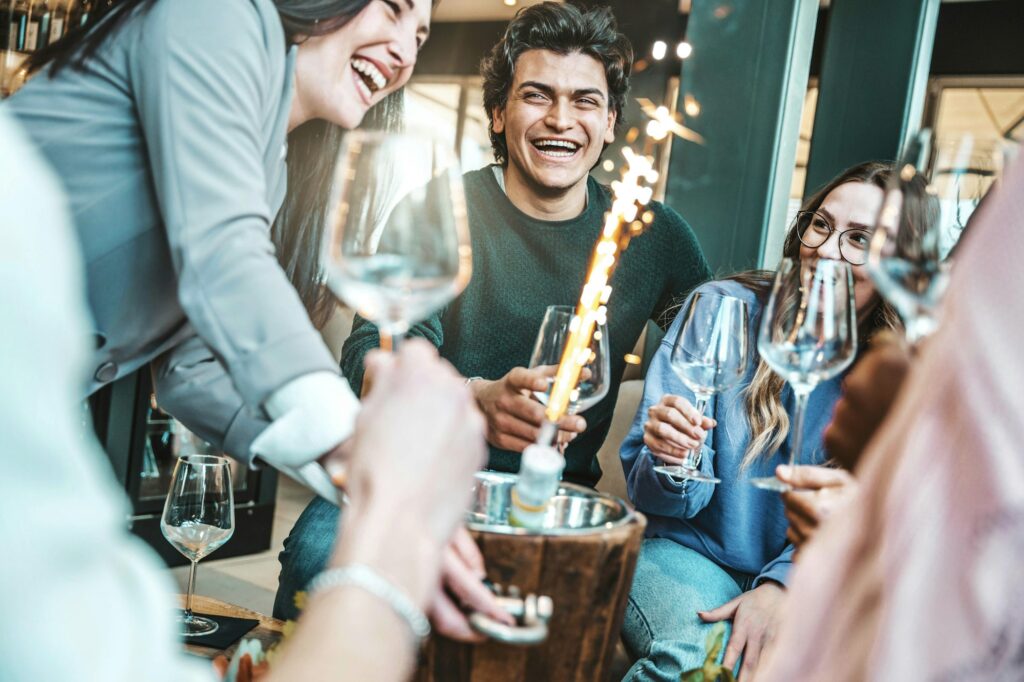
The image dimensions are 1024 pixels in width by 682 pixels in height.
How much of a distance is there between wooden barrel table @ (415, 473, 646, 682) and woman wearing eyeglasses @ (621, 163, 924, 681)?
85 centimetres

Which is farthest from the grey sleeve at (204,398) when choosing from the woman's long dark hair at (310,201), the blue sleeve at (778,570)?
the blue sleeve at (778,570)

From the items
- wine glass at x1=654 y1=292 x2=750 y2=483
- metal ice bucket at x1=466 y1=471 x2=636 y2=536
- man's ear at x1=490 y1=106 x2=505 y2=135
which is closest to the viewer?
metal ice bucket at x1=466 y1=471 x2=636 y2=536

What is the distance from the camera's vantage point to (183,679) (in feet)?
1.56

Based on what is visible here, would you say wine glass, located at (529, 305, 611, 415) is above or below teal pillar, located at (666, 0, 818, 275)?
below

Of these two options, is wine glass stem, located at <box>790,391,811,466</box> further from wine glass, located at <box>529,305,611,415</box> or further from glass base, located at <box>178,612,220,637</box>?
glass base, located at <box>178,612,220,637</box>

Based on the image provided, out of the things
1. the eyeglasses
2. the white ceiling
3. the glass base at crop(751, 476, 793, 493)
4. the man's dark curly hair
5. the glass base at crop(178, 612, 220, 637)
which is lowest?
the glass base at crop(178, 612, 220, 637)

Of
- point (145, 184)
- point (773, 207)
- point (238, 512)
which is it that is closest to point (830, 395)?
point (773, 207)

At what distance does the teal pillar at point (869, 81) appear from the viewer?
261 centimetres

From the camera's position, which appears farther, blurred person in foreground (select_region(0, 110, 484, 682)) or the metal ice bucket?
the metal ice bucket

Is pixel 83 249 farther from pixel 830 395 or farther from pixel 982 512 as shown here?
pixel 830 395

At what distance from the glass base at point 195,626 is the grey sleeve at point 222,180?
61 centimetres

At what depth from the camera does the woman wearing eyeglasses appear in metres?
1.71

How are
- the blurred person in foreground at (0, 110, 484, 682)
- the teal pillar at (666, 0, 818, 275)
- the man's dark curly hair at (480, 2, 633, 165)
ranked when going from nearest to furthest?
1. the blurred person in foreground at (0, 110, 484, 682)
2. the man's dark curly hair at (480, 2, 633, 165)
3. the teal pillar at (666, 0, 818, 275)

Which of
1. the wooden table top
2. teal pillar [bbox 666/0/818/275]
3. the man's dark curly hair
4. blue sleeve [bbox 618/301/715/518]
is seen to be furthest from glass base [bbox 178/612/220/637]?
teal pillar [bbox 666/0/818/275]
